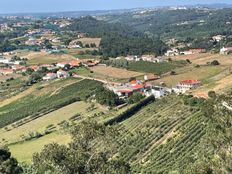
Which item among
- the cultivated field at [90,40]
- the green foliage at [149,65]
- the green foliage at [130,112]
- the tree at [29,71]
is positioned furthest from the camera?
the cultivated field at [90,40]

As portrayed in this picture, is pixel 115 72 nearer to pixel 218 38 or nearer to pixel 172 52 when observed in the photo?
pixel 172 52

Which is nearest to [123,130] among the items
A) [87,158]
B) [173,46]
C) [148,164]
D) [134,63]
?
[148,164]

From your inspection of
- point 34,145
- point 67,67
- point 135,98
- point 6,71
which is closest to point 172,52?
point 67,67

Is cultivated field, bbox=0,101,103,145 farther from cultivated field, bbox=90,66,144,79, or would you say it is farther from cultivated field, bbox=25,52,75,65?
cultivated field, bbox=25,52,75,65

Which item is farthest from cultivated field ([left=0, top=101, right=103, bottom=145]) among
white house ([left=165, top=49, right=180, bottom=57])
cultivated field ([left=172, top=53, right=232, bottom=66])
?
white house ([left=165, top=49, right=180, bottom=57])

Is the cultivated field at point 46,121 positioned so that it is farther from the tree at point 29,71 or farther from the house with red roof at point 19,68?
the house with red roof at point 19,68

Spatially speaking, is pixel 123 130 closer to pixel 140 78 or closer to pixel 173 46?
pixel 140 78

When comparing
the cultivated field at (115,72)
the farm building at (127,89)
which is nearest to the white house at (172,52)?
the cultivated field at (115,72)
